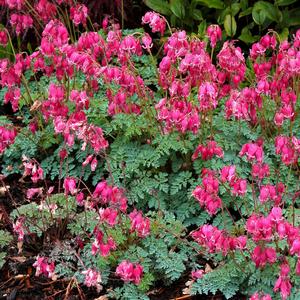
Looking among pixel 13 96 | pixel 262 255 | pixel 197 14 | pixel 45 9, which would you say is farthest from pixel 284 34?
pixel 262 255

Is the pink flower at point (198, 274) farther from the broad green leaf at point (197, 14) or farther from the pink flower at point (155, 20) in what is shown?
the broad green leaf at point (197, 14)

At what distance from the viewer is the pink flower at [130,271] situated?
3.43 m

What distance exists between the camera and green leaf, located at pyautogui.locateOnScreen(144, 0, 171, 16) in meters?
6.16

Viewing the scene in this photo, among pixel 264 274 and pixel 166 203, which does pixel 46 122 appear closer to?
pixel 166 203

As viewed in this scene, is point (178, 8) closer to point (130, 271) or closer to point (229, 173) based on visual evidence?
point (229, 173)

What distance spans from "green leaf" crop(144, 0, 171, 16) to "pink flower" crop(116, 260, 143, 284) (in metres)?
3.23

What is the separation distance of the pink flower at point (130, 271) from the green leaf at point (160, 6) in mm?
3233

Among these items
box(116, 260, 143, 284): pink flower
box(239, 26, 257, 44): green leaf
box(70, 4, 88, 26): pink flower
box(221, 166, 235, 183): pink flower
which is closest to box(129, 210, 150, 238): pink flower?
box(116, 260, 143, 284): pink flower

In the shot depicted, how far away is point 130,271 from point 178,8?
3214 millimetres

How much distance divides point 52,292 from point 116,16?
2850 millimetres

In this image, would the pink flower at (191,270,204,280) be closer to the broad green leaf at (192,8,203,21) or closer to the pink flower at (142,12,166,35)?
the pink flower at (142,12,166,35)

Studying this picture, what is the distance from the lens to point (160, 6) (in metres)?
6.18

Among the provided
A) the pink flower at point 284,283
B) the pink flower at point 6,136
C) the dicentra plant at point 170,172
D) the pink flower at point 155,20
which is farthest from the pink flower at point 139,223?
the pink flower at point 155,20

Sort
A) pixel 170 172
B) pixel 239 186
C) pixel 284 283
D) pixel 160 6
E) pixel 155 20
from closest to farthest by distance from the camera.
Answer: pixel 284 283
pixel 239 186
pixel 155 20
pixel 170 172
pixel 160 6
